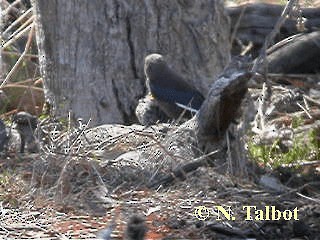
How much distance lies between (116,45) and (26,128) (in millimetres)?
1305

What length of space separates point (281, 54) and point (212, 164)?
3.73m

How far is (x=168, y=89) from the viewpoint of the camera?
937 centimetres

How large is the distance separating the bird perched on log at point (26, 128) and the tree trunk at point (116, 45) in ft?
2.81

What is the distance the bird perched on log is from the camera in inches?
315

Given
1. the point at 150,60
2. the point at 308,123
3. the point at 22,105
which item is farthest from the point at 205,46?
the point at 22,105

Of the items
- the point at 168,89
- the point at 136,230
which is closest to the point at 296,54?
the point at 168,89

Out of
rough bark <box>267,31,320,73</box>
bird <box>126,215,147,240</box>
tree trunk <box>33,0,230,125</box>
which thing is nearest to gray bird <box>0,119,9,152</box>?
tree trunk <box>33,0,230,125</box>

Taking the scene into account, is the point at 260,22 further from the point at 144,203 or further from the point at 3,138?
the point at 144,203

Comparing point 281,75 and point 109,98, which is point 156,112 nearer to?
point 109,98

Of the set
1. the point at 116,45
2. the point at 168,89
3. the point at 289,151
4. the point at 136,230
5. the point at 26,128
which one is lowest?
the point at 289,151

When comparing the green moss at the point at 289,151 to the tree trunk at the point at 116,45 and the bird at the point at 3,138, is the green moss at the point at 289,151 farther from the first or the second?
the bird at the point at 3,138

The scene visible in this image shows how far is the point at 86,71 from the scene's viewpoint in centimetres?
924

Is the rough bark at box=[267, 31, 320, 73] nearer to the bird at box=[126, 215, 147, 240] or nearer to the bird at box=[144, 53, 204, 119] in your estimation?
the bird at box=[144, 53, 204, 119]

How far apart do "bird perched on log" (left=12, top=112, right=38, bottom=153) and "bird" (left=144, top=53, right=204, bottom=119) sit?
122 centimetres
